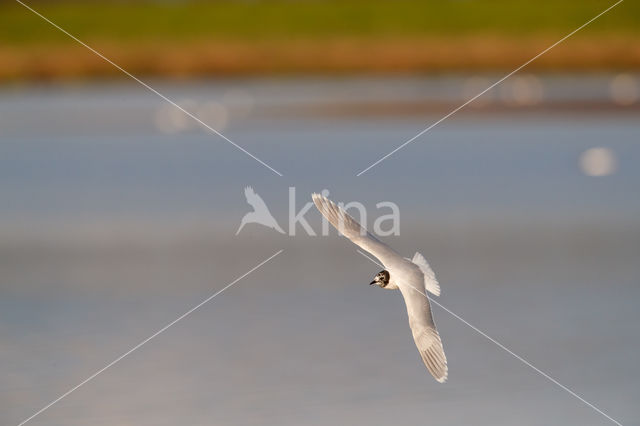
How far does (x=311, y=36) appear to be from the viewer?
3062cm

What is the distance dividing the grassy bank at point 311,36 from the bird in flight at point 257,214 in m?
11.8

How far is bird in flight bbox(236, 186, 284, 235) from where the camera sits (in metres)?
12.1

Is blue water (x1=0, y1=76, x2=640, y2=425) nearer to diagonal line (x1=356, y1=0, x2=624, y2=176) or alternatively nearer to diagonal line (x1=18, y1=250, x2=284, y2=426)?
diagonal line (x1=18, y1=250, x2=284, y2=426)

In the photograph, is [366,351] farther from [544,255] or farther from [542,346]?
[544,255]

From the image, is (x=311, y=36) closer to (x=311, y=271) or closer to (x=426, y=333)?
(x=311, y=271)

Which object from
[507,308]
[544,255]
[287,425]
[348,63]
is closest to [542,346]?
[507,308]

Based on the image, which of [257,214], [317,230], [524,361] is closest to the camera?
[524,361]

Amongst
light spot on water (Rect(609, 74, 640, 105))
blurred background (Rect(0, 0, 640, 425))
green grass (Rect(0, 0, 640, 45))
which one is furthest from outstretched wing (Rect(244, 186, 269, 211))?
green grass (Rect(0, 0, 640, 45))

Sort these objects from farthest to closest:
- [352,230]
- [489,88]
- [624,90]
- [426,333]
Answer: [489,88] → [624,90] → [352,230] → [426,333]

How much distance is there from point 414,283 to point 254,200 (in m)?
6.69

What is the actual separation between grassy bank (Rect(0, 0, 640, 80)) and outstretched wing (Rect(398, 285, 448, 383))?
717 inches

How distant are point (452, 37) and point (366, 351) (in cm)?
2102

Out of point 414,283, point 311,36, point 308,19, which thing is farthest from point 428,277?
point 308,19

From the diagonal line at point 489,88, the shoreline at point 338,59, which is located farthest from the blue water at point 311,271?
the shoreline at point 338,59
